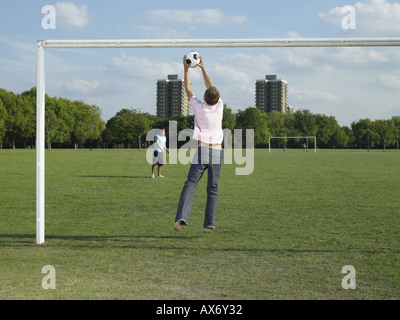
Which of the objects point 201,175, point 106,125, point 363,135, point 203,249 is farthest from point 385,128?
point 201,175

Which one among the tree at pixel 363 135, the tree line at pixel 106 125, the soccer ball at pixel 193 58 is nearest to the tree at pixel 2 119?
the tree line at pixel 106 125

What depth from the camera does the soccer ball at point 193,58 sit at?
231 inches

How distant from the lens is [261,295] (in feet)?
14.8

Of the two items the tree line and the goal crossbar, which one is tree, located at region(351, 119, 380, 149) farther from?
the goal crossbar

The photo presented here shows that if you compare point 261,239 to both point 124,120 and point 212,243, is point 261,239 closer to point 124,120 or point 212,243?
point 212,243

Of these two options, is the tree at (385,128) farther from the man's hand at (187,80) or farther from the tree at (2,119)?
the man's hand at (187,80)

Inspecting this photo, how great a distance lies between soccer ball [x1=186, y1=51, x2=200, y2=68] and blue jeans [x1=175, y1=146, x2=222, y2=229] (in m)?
1.11

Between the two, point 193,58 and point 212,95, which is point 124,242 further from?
point 193,58

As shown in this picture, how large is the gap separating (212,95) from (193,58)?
0.55 metres

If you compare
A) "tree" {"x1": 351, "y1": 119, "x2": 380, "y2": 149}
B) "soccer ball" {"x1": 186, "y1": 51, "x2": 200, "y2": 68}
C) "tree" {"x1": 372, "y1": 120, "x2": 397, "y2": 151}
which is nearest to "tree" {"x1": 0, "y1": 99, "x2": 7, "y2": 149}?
"tree" {"x1": 372, "y1": 120, "x2": 397, "y2": 151}

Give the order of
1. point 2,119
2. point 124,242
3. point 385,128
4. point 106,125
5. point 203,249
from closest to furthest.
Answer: point 203,249
point 124,242
point 2,119
point 385,128
point 106,125

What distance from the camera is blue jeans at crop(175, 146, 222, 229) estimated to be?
19.3 feet

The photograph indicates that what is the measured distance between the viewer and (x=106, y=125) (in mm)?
96188

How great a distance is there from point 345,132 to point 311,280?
4181 inches
